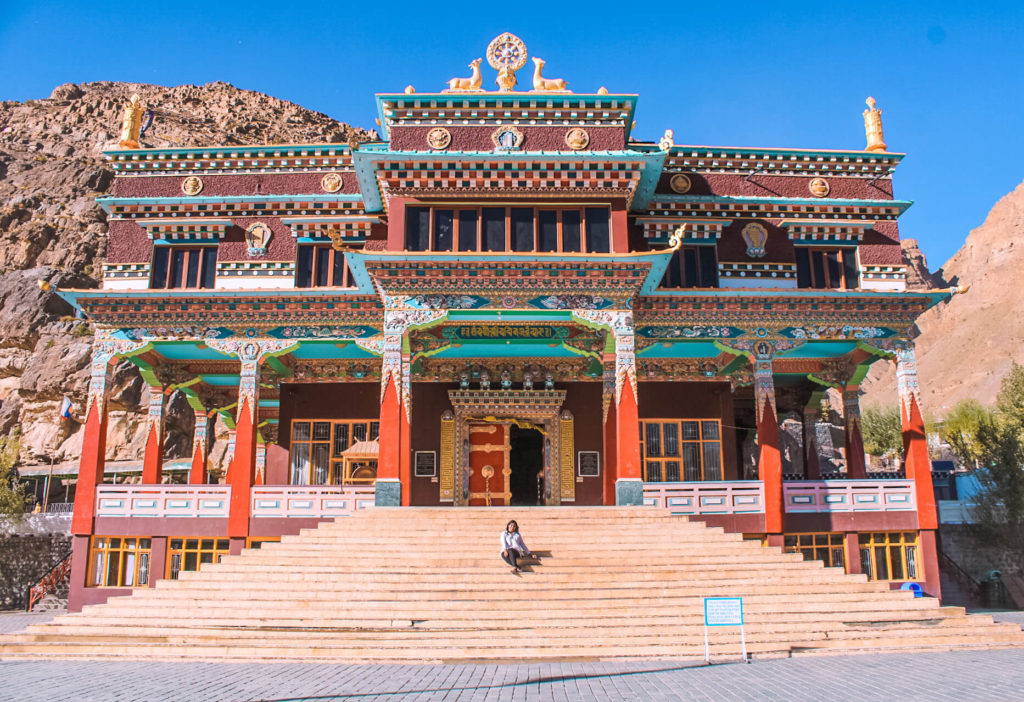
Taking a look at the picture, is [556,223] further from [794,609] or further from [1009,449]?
[1009,449]

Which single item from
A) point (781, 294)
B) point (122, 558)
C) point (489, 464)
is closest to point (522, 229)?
point (781, 294)

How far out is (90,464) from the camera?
20.8 metres

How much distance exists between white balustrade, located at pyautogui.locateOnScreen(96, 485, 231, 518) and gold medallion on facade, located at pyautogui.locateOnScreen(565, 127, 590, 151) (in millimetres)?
12955

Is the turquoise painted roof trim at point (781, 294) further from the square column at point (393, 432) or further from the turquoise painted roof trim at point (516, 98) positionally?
the square column at point (393, 432)

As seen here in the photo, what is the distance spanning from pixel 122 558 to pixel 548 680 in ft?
49.9

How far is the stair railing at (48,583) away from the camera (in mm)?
26094

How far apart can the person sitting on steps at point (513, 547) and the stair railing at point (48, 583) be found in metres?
19.2

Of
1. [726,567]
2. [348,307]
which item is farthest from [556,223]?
[726,567]

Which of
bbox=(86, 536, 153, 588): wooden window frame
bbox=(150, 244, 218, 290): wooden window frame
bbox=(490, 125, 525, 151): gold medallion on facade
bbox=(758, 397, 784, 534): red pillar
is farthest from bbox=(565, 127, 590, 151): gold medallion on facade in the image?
bbox=(86, 536, 153, 588): wooden window frame

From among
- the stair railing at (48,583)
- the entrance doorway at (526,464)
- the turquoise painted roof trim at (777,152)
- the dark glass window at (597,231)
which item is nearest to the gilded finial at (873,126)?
the turquoise painted roof trim at (777,152)

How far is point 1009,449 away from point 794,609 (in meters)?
20.0

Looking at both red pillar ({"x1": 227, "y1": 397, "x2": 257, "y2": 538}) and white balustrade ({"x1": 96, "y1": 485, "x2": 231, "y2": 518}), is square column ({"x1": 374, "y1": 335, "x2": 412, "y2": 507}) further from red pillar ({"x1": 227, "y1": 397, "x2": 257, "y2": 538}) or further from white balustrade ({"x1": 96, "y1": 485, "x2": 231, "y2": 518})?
white balustrade ({"x1": 96, "y1": 485, "x2": 231, "y2": 518})

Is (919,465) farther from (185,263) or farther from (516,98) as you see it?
(185,263)

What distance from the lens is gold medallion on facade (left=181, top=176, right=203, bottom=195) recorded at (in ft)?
78.7
